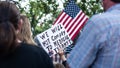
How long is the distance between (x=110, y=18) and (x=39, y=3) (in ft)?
80.9

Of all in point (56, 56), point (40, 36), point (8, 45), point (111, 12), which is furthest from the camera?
point (56, 56)

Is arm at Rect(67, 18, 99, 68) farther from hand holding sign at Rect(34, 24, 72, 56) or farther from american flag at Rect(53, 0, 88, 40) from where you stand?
american flag at Rect(53, 0, 88, 40)

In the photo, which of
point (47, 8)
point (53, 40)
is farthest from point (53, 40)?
point (47, 8)

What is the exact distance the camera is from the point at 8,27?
3648 mm

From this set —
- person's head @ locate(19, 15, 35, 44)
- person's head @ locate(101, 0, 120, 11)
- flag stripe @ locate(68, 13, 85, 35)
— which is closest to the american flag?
flag stripe @ locate(68, 13, 85, 35)

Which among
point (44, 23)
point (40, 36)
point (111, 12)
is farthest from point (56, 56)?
point (44, 23)

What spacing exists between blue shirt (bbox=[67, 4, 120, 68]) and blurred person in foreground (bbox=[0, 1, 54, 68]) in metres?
0.26

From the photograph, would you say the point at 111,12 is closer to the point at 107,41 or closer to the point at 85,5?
the point at 107,41

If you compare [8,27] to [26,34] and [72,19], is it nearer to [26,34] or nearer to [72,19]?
[26,34]

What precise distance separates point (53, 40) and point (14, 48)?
191 inches

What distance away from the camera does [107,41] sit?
3.76 meters

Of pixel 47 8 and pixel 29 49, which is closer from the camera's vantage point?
pixel 29 49

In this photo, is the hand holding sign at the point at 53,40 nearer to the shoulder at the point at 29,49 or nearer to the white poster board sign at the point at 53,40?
the white poster board sign at the point at 53,40

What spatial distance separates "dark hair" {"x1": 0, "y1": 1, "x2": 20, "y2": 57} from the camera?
363cm
